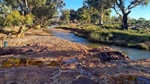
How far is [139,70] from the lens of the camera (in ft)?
38.8

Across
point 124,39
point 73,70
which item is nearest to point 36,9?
point 124,39

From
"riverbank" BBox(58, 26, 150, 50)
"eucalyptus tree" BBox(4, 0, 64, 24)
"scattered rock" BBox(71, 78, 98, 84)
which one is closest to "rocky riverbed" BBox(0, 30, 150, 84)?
"scattered rock" BBox(71, 78, 98, 84)

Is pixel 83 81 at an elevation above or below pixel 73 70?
below

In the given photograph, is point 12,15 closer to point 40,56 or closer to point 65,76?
point 40,56

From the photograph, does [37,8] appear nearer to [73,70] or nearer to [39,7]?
[39,7]

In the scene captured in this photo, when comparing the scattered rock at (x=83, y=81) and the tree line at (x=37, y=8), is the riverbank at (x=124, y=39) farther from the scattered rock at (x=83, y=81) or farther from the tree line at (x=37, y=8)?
the scattered rock at (x=83, y=81)

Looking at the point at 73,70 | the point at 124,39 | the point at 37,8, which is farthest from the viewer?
the point at 37,8

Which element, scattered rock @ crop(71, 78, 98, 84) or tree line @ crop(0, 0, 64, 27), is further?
tree line @ crop(0, 0, 64, 27)

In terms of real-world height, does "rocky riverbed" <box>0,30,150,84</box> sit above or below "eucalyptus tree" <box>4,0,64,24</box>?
below

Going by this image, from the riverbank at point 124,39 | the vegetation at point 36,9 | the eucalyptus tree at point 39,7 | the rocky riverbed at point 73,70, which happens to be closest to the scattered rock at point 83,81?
the rocky riverbed at point 73,70

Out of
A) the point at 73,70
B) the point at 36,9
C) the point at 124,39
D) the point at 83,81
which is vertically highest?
the point at 36,9

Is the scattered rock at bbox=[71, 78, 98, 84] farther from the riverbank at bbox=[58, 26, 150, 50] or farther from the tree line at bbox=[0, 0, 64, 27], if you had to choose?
the tree line at bbox=[0, 0, 64, 27]

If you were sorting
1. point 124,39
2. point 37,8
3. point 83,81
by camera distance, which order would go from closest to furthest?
point 83,81, point 124,39, point 37,8

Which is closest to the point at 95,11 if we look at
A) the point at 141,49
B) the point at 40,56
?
the point at 141,49
